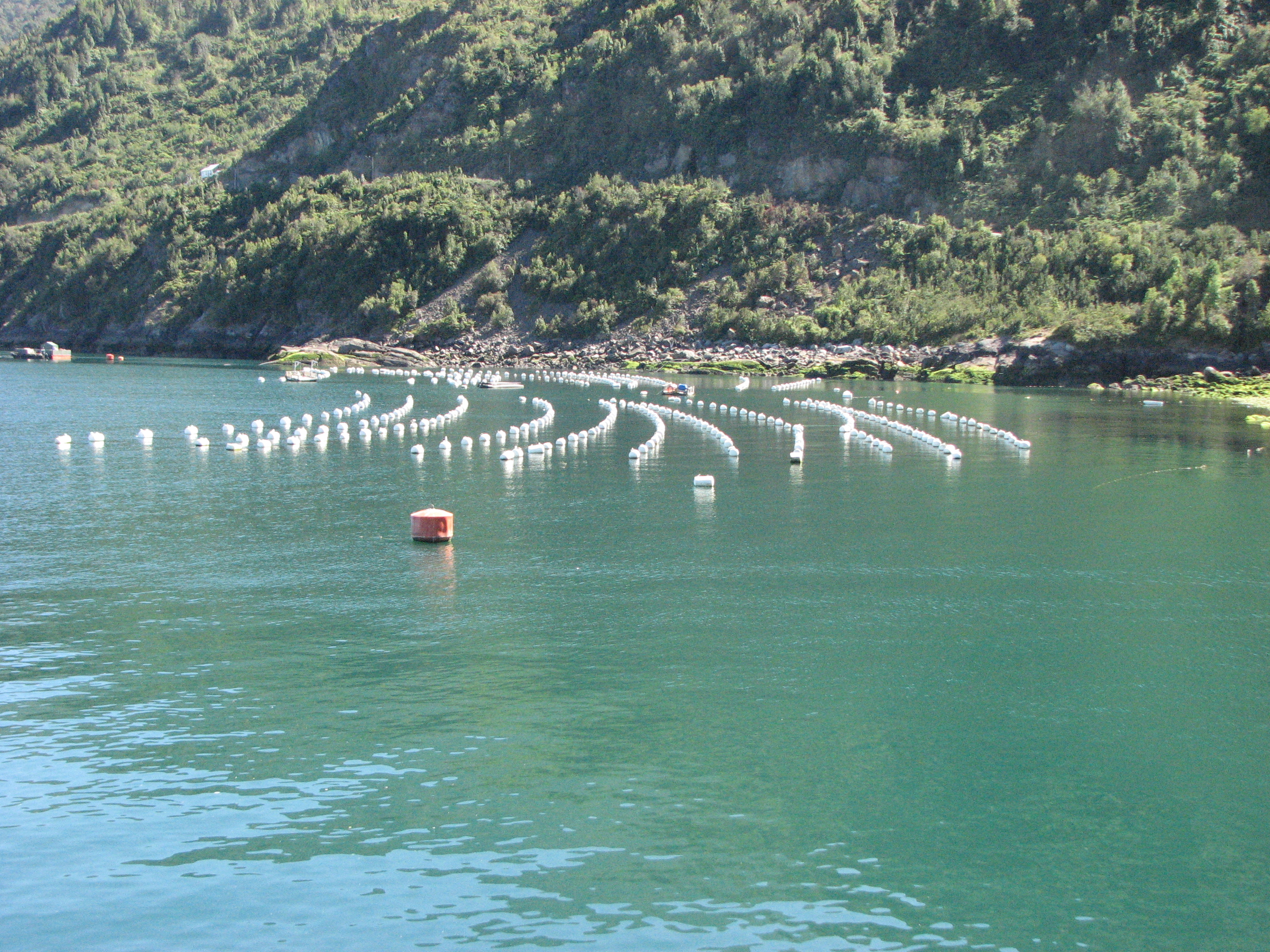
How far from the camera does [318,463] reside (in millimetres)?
53469

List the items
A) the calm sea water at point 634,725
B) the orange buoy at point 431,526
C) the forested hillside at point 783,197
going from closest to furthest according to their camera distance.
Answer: the calm sea water at point 634,725 < the orange buoy at point 431,526 < the forested hillside at point 783,197

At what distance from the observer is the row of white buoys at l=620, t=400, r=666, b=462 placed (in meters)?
56.3

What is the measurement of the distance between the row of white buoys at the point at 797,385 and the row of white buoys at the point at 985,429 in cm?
2464

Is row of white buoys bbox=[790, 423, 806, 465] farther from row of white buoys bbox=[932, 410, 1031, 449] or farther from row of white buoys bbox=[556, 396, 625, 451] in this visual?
row of white buoys bbox=[932, 410, 1031, 449]

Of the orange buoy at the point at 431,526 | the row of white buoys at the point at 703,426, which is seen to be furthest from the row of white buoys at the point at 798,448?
the orange buoy at the point at 431,526

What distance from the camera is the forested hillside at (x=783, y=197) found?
396 feet

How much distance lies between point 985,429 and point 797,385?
131ft

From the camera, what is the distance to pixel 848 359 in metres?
119

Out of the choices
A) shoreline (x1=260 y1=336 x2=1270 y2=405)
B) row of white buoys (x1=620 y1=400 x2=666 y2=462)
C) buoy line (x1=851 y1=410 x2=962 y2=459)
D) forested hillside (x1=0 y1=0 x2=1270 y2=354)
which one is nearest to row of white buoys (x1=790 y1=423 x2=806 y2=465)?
buoy line (x1=851 y1=410 x2=962 y2=459)

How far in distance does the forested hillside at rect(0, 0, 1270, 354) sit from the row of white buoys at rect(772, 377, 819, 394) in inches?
640

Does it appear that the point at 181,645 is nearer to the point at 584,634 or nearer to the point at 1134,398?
the point at 584,634

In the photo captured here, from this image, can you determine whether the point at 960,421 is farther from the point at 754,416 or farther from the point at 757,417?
the point at 754,416

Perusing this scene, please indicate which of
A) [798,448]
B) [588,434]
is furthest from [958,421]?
[588,434]

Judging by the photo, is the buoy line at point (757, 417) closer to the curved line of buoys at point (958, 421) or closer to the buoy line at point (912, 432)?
the buoy line at point (912, 432)
